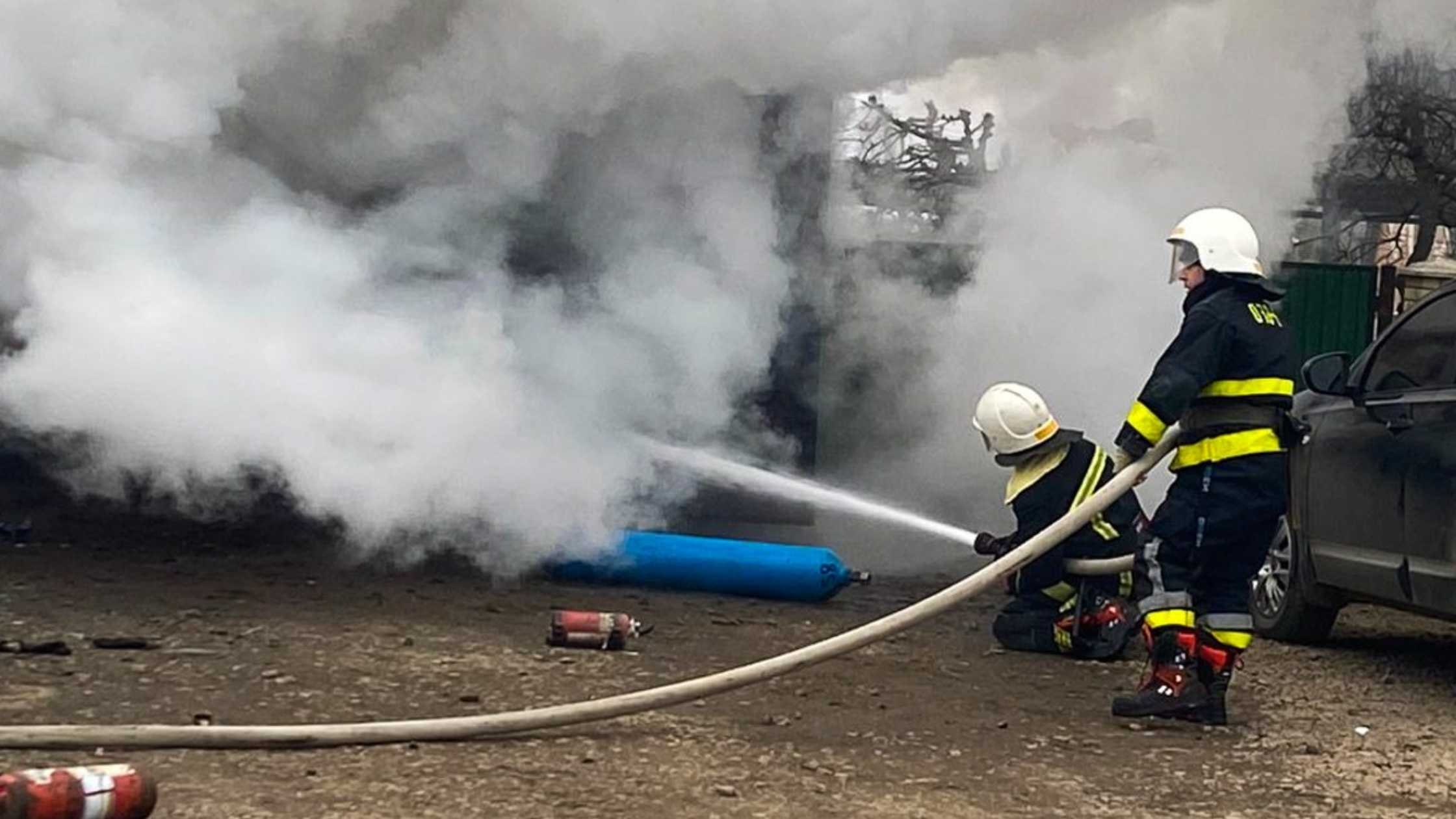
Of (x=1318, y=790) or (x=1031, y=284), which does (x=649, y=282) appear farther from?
(x=1318, y=790)

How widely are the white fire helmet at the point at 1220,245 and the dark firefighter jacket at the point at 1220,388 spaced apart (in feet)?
0.40

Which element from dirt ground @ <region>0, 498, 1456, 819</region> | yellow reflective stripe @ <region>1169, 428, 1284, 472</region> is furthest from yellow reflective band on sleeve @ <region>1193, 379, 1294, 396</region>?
dirt ground @ <region>0, 498, 1456, 819</region>

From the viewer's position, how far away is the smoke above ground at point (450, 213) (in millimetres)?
6637

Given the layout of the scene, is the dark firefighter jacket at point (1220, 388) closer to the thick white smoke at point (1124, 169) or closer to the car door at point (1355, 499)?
the car door at point (1355, 499)

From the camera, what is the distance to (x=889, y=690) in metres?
6.19

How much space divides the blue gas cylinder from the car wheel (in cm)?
182

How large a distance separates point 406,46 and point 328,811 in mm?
4168

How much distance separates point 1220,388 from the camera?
591cm

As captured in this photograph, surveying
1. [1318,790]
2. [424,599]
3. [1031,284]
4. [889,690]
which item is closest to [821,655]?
[889,690]

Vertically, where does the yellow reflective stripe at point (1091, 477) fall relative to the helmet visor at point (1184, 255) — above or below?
below

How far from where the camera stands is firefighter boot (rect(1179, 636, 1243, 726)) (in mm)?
5926

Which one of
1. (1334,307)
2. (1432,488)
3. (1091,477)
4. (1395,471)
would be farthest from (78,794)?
(1334,307)

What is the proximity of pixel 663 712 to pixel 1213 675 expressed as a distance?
1937 mm

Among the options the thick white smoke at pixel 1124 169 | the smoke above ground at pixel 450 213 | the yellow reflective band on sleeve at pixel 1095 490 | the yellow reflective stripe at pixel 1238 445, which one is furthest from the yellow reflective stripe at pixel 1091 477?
the thick white smoke at pixel 1124 169
